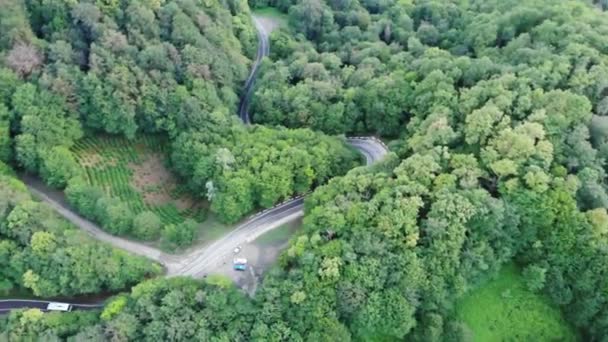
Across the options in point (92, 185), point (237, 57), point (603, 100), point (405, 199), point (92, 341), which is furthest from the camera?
point (237, 57)

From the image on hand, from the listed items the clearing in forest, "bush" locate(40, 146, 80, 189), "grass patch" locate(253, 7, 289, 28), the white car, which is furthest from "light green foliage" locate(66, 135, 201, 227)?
"grass patch" locate(253, 7, 289, 28)

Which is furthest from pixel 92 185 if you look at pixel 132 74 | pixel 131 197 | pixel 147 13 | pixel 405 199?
pixel 405 199

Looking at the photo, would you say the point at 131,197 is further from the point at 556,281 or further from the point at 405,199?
the point at 556,281

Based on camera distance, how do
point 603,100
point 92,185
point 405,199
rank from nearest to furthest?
point 405,199 → point 603,100 → point 92,185

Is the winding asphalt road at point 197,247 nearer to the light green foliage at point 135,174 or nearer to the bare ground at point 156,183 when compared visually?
the light green foliage at point 135,174

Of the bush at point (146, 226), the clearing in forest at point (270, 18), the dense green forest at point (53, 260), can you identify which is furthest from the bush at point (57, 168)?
the clearing in forest at point (270, 18)

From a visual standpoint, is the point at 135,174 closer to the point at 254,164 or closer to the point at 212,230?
the point at 212,230

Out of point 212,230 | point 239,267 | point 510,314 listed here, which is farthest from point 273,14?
point 510,314
